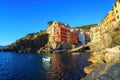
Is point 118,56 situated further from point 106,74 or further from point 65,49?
point 65,49

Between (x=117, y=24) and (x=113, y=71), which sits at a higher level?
(x=117, y=24)

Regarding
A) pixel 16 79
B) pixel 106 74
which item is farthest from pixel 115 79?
pixel 16 79

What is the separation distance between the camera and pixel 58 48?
614 ft

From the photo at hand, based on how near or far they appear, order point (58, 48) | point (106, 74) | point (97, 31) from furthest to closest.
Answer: point (58, 48)
point (97, 31)
point (106, 74)

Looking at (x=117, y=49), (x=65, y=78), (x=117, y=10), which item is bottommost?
(x=65, y=78)

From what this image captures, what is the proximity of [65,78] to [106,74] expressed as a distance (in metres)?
20.5

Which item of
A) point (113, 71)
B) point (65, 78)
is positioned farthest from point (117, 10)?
point (113, 71)

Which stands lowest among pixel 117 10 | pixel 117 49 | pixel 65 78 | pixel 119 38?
pixel 65 78

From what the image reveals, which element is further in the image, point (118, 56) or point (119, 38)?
point (119, 38)

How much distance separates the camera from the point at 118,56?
46.3 meters

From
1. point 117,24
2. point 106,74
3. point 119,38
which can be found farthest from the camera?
point 117,24

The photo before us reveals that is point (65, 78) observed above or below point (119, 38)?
below

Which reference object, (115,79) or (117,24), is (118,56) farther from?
(117,24)

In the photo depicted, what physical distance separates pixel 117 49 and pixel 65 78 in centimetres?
1567
